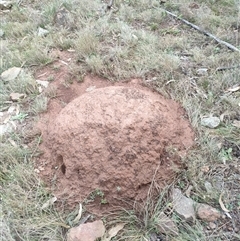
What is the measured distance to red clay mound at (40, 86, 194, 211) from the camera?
211cm

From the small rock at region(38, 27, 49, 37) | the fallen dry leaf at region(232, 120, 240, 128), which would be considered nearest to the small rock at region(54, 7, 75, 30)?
the small rock at region(38, 27, 49, 37)

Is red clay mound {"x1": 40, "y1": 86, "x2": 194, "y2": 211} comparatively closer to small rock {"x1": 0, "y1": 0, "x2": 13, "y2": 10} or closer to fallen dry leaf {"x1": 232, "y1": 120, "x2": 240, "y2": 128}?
fallen dry leaf {"x1": 232, "y1": 120, "x2": 240, "y2": 128}

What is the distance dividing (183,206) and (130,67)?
4.54ft

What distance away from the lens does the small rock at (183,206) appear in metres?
2.01

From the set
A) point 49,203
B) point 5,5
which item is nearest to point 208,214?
point 49,203

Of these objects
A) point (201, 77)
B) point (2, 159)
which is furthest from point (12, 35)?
point (201, 77)

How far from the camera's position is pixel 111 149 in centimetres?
213

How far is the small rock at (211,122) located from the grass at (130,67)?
0.04 metres

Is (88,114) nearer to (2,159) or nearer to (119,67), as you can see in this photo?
(2,159)

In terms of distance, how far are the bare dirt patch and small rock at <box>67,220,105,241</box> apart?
5.8 inches

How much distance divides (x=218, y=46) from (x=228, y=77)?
0.63 metres

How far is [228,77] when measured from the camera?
2.86m

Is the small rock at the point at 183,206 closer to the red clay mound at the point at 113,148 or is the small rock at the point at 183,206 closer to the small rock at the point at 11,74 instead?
the red clay mound at the point at 113,148

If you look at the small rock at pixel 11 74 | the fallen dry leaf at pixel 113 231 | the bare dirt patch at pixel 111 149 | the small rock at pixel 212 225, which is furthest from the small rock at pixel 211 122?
the small rock at pixel 11 74
